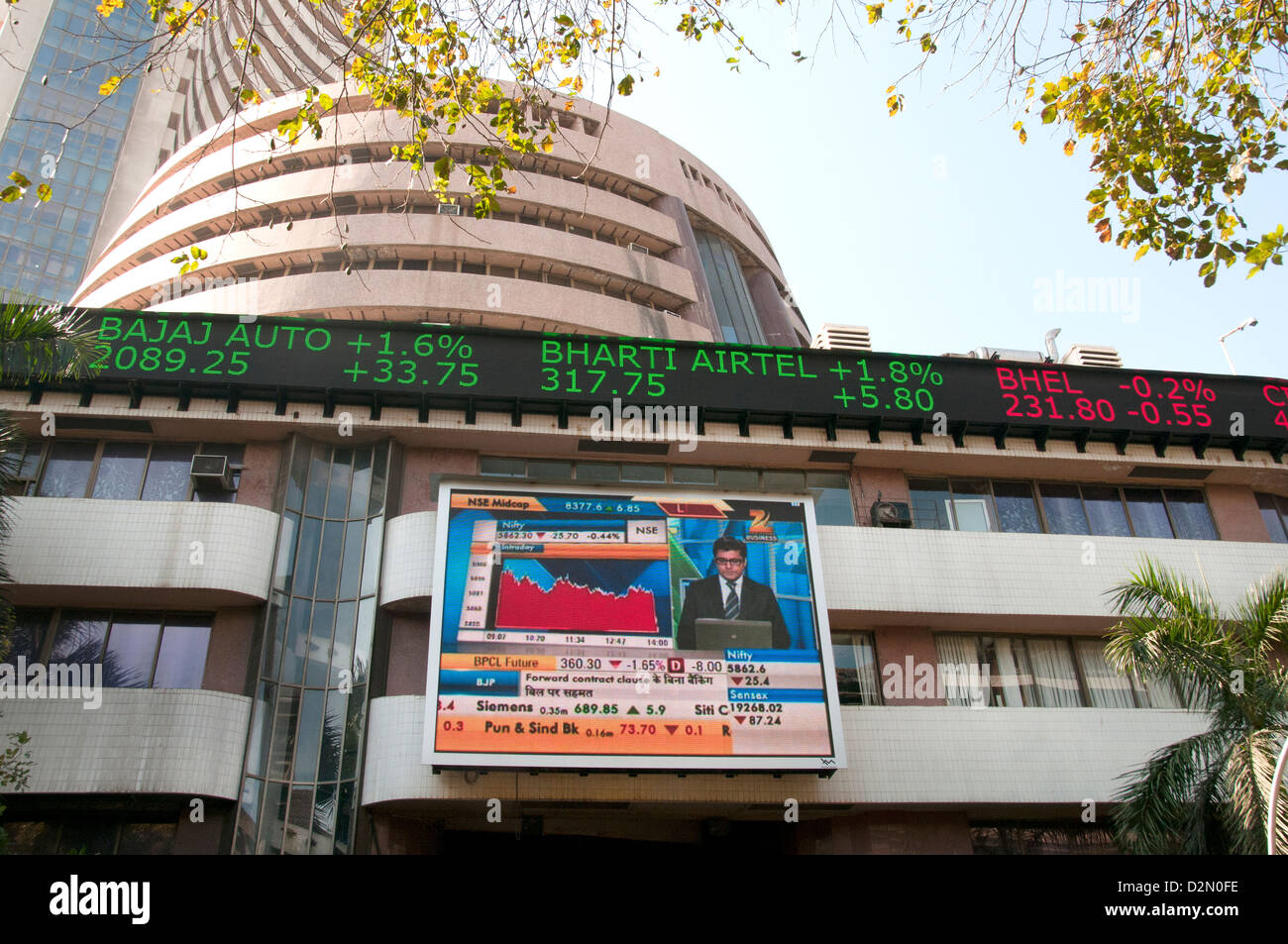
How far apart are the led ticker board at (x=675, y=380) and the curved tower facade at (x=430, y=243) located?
7.99 m

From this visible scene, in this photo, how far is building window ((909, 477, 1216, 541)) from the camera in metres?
17.1

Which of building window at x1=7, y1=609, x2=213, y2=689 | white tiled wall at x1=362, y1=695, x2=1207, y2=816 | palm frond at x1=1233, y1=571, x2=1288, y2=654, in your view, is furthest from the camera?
building window at x1=7, y1=609, x2=213, y2=689

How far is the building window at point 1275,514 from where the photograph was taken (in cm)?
1834

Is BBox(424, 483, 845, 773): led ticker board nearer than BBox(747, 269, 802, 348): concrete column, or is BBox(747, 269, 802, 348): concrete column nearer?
BBox(424, 483, 845, 773): led ticker board

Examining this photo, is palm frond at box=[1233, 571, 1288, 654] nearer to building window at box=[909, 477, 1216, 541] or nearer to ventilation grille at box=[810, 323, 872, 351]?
building window at box=[909, 477, 1216, 541]

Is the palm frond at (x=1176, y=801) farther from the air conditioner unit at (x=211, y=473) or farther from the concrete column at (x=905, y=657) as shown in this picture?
the air conditioner unit at (x=211, y=473)

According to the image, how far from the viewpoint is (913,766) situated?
13.7 metres

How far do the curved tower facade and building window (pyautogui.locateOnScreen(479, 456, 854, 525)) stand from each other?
8.92m

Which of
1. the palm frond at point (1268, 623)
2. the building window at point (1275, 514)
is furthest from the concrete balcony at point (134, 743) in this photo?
the building window at point (1275, 514)

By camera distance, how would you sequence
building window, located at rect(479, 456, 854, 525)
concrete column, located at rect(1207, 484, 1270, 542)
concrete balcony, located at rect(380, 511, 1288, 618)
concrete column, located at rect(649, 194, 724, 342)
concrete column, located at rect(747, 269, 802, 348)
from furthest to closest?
concrete column, located at rect(747, 269, 802, 348), concrete column, located at rect(649, 194, 724, 342), concrete column, located at rect(1207, 484, 1270, 542), building window, located at rect(479, 456, 854, 525), concrete balcony, located at rect(380, 511, 1288, 618)

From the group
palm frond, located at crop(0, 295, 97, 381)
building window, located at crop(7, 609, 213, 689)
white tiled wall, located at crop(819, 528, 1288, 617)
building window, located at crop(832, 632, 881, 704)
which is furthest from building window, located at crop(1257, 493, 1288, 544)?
palm frond, located at crop(0, 295, 97, 381)

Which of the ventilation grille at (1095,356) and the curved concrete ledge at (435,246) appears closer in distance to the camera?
the ventilation grille at (1095,356)

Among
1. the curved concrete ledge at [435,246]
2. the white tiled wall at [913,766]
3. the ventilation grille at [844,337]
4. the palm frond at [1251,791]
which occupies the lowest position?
the palm frond at [1251,791]

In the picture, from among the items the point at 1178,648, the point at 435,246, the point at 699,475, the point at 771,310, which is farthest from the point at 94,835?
the point at 771,310
